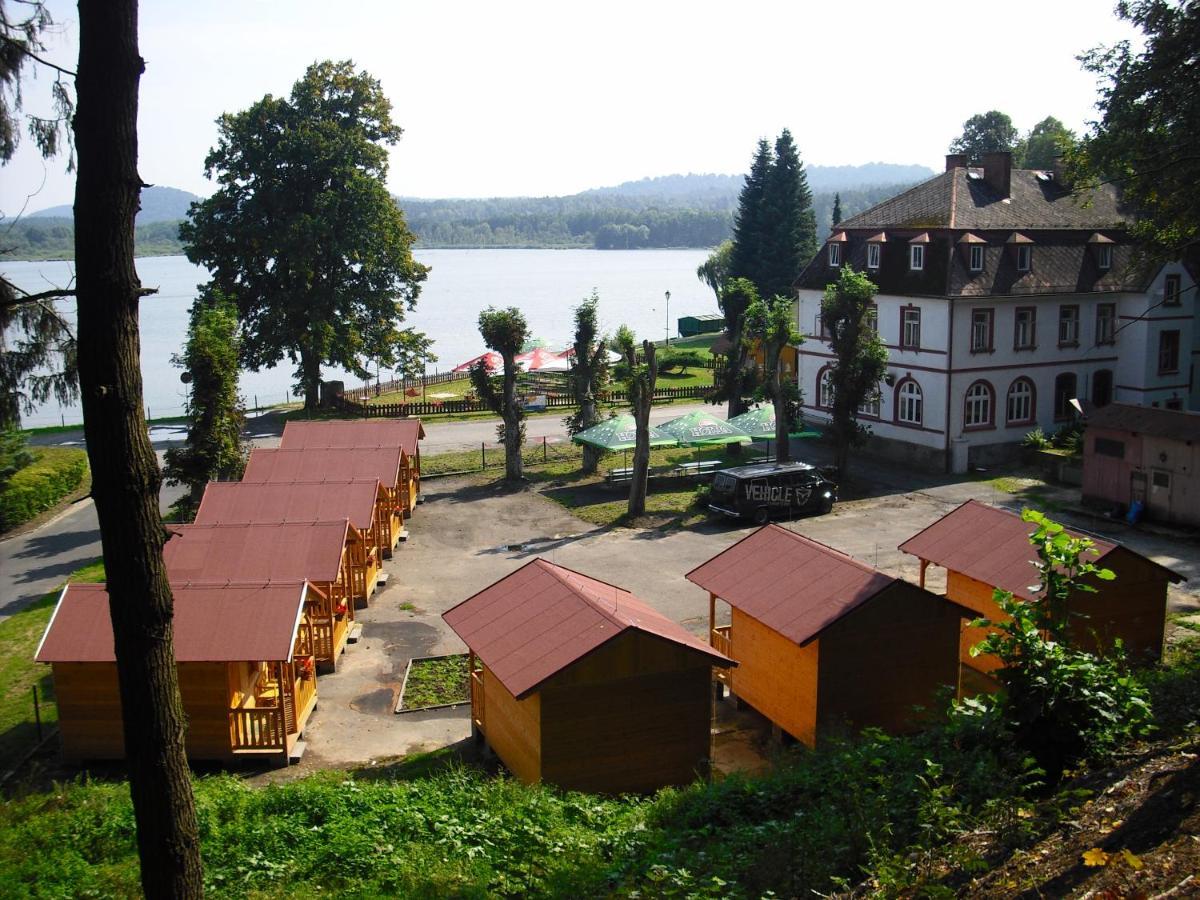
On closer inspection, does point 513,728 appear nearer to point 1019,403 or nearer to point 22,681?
point 22,681

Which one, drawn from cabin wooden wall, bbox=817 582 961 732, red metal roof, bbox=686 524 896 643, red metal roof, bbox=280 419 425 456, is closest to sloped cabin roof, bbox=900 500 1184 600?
cabin wooden wall, bbox=817 582 961 732

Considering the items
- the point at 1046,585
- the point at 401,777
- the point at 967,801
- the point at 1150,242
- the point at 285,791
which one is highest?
the point at 1150,242

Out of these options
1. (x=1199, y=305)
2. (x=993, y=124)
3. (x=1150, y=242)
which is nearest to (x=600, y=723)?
(x=1150, y=242)

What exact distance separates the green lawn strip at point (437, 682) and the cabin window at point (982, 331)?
2292cm

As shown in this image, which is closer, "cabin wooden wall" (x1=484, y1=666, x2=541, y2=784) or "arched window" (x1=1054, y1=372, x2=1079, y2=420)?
"cabin wooden wall" (x1=484, y1=666, x2=541, y2=784)

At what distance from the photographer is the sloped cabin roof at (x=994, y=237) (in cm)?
3712

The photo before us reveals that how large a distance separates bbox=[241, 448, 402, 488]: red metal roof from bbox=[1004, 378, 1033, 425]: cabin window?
21191mm

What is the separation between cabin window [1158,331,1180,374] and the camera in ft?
128

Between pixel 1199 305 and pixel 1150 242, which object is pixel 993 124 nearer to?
pixel 1199 305

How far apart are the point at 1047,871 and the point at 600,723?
Answer: 7.26m

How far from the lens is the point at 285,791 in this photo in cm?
1287

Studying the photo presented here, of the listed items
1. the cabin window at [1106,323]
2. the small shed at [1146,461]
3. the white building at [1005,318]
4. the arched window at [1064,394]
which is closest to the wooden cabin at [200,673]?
the small shed at [1146,461]

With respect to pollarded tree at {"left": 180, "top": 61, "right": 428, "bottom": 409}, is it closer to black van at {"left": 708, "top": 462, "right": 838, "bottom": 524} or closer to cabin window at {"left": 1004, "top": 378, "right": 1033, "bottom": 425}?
black van at {"left": 708, "top": 462, "right": 838, "bottom": 524}

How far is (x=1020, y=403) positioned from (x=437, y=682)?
2568 centimetres
